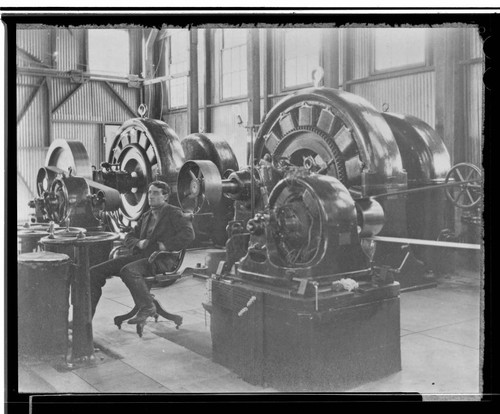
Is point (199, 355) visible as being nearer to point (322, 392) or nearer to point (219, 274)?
point (219, 274)

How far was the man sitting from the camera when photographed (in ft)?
13.7

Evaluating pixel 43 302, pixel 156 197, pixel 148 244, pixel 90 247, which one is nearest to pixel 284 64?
pixel 156 197

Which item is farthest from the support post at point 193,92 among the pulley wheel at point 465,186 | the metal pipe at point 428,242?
the pulley wheel at point 465,186

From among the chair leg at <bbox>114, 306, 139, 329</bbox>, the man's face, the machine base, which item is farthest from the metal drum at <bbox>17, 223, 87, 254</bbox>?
the machine base

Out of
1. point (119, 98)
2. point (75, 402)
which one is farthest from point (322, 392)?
point (119, 98)

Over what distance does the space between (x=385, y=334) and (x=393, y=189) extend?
111cm

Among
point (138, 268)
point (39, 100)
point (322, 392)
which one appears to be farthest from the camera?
point (138, 268)

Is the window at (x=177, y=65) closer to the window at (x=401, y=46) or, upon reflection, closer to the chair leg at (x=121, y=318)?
the window at (x=401, y=46)

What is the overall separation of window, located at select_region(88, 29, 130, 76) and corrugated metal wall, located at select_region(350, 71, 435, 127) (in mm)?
1592

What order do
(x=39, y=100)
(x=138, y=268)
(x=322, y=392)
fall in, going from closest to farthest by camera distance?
(x=322, y=392)
(x=39, y=100)
(x=138, y=268)

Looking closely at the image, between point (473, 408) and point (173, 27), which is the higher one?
point (173, 27)

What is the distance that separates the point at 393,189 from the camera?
4.32m

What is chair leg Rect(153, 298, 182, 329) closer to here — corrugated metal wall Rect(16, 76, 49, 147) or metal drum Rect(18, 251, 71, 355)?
metal drum Rect(18, 251, 71, 355)

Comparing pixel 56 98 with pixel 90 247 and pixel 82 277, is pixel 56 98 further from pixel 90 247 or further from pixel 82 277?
pixel 82 277
